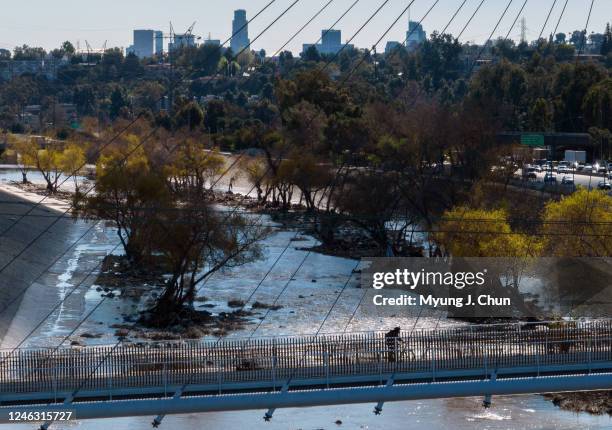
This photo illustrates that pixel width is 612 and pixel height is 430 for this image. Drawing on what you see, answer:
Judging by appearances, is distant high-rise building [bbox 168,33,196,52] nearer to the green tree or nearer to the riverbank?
the green tree

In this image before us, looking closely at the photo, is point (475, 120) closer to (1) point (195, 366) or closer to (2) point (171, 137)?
(2) point (171, 137)

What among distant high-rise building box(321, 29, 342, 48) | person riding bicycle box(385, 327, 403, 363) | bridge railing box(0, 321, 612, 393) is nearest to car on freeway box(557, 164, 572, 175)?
bridge railing box(0, 321, 612, 393)

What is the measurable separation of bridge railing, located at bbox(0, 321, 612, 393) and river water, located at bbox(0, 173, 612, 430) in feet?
8.16

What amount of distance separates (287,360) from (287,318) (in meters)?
10.1

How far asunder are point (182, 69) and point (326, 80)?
218ft

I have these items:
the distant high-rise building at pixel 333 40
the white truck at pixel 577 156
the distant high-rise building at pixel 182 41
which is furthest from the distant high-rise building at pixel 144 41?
the white truck at pixel 577 156

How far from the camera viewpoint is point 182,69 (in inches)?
4471

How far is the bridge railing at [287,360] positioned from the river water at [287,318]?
2.49 meters

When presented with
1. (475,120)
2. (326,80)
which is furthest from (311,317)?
(326,80)

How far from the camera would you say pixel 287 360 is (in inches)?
516

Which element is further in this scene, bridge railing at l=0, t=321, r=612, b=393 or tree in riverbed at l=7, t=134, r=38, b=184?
tree in riverbed at l=7, t=134, r=38, b=184

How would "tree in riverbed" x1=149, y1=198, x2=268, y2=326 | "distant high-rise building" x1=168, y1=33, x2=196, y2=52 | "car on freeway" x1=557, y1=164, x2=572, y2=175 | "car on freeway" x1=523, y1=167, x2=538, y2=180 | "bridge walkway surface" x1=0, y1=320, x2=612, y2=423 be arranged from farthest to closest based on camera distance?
"distant high-rise building" x1=168, y1=33, x2=196, y2=52
"car on freeway" x1=557, y1=164, x2=572, y2=175
"car on freeway" x1=523, y1=167, x2=538, y2=180
"tree in riverbed" x1=149, y1=198, x2=268, y2=326
"bridge walkway surface" x1=0, y1=320, x2=612, y2=423

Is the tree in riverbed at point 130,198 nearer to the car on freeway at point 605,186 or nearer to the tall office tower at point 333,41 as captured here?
the car on freeway at point 605,186

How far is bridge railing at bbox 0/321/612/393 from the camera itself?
12156 millimetres
